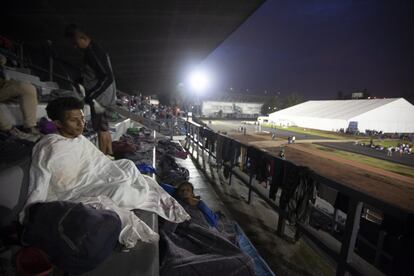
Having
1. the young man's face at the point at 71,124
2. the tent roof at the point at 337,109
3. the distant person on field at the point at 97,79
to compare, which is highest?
the tent roof at the point at 337,109

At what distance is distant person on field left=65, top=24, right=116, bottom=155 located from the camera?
2748mm

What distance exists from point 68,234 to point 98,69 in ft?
7.47

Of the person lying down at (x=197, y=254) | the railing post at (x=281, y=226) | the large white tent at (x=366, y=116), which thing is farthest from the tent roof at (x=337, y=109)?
the person lying down at (x=197, y=254)

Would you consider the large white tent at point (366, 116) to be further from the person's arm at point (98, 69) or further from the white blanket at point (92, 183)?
the white blanket at point (92, 183)

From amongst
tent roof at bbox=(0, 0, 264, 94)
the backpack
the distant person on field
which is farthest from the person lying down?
tent roof at bbox=(0, 0, 264, 94)

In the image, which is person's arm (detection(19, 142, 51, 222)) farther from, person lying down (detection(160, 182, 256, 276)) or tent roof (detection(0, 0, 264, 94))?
tent roof (detection(0, 0, 264, 94))

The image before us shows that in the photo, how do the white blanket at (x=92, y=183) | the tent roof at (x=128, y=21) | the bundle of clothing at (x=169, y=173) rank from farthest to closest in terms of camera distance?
the tent roof at (x=128, y=21), the bundle of clothing at (x=169, y=173), the white blanket at (x=92, y=183)

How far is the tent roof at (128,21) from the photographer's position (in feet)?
25.1

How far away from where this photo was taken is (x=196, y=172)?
6.66 meters

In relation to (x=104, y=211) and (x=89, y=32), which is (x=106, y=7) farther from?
(x=104, y=211)

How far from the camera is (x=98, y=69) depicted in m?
2.95

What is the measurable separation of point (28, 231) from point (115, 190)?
637 mm

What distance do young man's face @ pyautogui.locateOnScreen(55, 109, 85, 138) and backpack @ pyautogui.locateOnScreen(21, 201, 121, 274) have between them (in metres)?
0.67

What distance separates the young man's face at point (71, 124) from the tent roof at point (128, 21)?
7.09 meters
